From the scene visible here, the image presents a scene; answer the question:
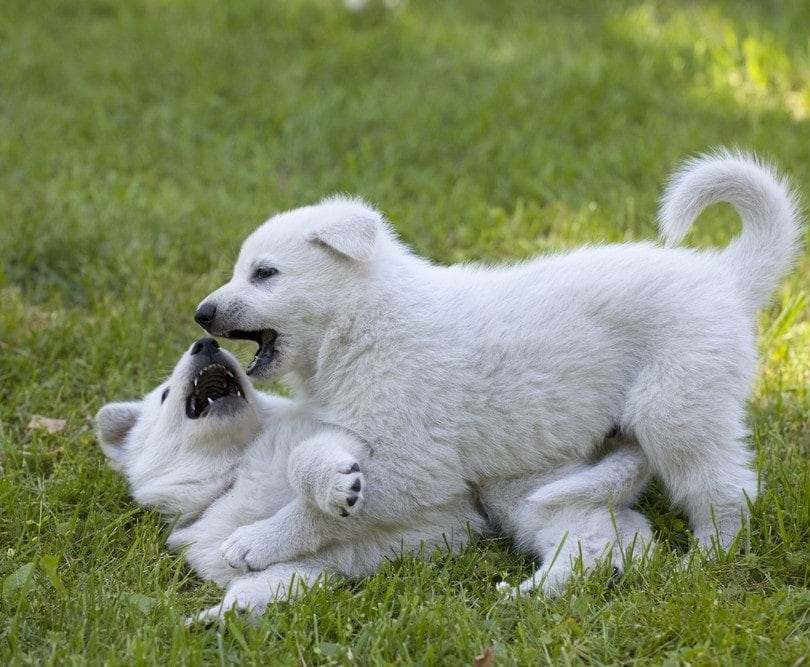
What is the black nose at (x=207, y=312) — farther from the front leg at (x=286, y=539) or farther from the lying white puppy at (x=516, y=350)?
the front leg at (x=286, y=539)

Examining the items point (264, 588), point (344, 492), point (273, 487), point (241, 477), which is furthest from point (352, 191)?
point (264, 588)

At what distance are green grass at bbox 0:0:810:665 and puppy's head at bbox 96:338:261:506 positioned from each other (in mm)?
147

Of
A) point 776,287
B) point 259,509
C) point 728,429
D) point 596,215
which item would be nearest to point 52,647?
point 259,509

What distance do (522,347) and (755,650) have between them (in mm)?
1357

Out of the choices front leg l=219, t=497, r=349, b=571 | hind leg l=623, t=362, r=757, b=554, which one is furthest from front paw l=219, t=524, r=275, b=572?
hind leg l=623, t=362, r=757, b=554

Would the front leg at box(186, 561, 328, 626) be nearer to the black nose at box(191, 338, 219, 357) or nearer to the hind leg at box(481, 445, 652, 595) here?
the hind leg at box(481, 445, 652, 595)

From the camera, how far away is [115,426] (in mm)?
4645

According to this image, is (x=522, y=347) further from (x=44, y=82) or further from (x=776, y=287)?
(x=44, y=82)

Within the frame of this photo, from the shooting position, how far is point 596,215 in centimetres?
666

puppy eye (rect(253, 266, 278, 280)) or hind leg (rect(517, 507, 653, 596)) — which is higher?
puppy eye (rect(253, 266, 278, 280))

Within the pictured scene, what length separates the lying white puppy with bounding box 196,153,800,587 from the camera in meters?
3.87

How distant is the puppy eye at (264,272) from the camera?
169 inches

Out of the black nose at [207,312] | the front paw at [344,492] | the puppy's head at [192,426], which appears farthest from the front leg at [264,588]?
the black nose at [207,312]

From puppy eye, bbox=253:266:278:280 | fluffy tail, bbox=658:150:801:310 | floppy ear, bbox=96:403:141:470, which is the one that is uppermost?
fluffy tail, bbox=658:150:801:310
